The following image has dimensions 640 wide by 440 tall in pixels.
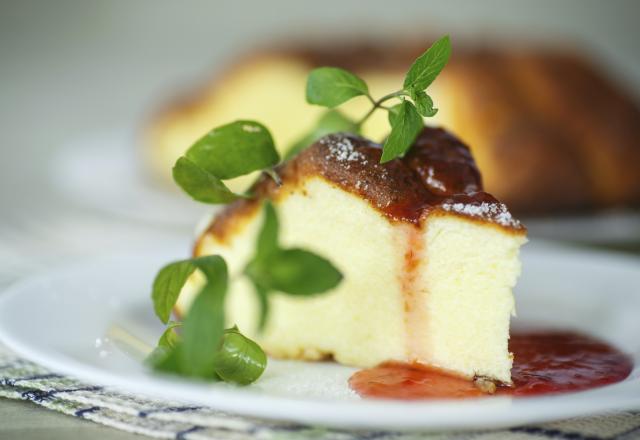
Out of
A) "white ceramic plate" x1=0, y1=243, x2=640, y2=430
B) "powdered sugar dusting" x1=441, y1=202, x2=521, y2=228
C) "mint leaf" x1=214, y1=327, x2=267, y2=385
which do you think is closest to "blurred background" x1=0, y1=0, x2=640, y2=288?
"white ceramic plate" x1=0, y1=243, x2=640, y2=430

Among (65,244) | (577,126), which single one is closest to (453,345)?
(65,244)

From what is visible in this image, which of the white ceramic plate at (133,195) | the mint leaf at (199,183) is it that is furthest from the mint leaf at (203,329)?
the white ceramic plate at (133,195)

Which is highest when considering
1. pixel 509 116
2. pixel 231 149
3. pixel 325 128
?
pixel 509 116

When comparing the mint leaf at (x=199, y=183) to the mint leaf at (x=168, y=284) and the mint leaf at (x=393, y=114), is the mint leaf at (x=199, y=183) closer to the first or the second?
the mint leaf at (x=168, y=284)

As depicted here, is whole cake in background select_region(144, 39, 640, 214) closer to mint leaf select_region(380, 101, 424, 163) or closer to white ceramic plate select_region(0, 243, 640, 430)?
white ceramic plate select_region(0, 243, 640, 430)

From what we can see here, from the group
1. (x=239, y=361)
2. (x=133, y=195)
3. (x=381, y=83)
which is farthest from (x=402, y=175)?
(x=381, y=83)

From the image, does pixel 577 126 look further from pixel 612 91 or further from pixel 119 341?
pixel 119 341

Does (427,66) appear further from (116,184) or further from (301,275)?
(116,184)
